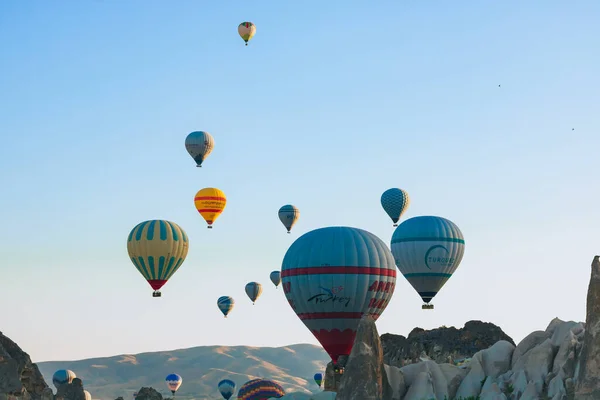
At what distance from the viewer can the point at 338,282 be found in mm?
81000

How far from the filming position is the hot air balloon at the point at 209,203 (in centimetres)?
12200

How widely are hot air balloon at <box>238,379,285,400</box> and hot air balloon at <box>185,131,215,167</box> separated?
3977cm

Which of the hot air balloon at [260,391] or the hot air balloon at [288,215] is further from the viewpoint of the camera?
the hot air balloon at [260,391]

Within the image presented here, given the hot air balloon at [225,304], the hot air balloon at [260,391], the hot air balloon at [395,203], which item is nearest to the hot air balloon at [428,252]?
the hot air balloon at [395,203]

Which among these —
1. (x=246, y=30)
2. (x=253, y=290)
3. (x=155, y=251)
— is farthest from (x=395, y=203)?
(x=253, y=290)

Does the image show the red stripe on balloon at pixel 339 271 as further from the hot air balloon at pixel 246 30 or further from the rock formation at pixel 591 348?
the hot air balloon at pixel 246 30

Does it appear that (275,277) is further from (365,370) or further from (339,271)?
(365,370)

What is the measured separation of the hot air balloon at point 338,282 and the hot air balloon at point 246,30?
4201 cm

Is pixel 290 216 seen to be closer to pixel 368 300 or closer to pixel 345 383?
pixel 368 300

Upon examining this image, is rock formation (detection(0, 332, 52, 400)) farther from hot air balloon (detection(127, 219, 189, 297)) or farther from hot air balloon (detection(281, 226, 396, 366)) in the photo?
hot air balloon (detection(281, 226, 396, 366))

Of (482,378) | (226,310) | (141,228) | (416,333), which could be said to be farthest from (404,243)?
(226,310)

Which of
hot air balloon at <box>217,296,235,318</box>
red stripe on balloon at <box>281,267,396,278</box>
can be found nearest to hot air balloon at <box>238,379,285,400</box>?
hot air balloon at <box>217,296,235,318</box>

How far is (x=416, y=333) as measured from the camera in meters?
123

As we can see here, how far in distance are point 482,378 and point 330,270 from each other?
15.3 m
